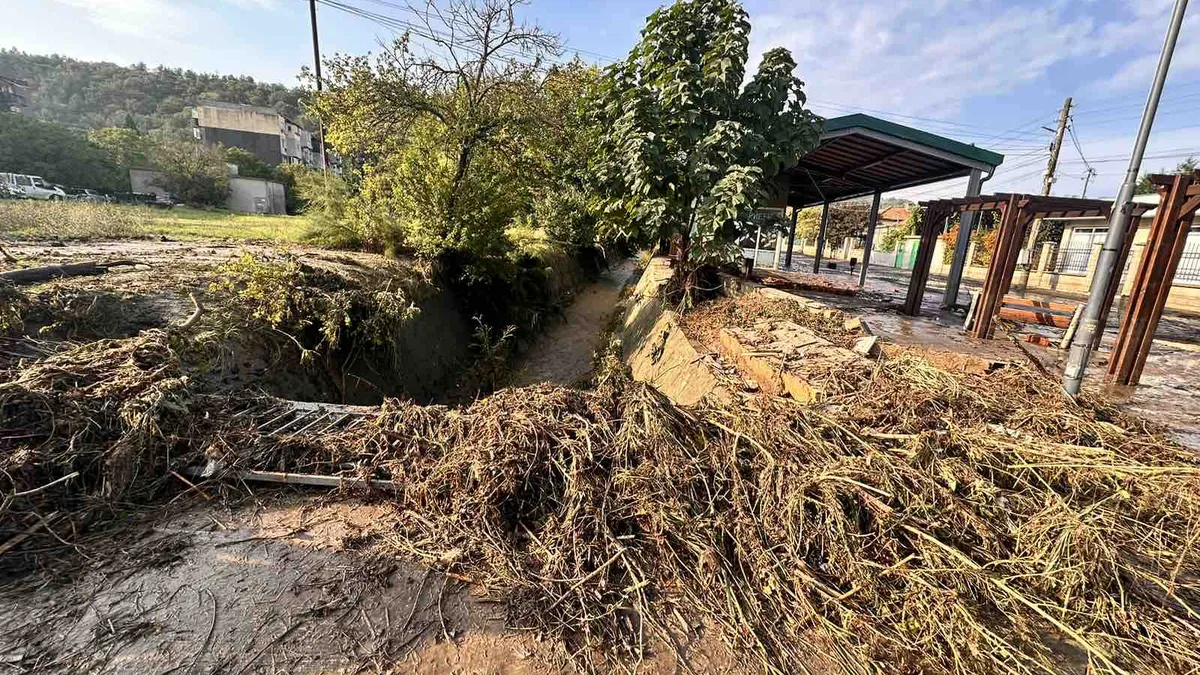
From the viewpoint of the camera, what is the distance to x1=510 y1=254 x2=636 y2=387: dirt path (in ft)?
30.7

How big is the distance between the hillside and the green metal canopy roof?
7892cm

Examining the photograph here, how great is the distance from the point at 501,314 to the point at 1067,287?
21.8 metres

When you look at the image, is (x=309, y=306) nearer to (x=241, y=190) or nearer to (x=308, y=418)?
(x=308, y=418)

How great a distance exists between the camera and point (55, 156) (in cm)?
2681

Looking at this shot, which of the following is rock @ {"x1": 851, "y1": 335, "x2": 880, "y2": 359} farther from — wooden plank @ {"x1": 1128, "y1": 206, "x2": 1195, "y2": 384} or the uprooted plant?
the uprooted plant

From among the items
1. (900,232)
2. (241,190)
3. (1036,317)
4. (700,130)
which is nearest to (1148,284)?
(1036,317)

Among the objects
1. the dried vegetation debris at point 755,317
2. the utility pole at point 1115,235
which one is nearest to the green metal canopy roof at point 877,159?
the dried vegetation debris at point 755,317

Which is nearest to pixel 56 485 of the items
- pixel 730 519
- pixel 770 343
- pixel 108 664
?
pixel 108 664

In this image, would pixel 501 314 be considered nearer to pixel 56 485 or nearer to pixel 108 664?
pixel 56 485

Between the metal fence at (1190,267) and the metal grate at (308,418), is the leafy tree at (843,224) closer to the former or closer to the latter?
the metal fence at (1190,267)

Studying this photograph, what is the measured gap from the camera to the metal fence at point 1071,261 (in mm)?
17266

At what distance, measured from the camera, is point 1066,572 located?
2.15m

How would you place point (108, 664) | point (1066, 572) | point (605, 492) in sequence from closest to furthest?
point (108, 664) < point (1066, 572) < point (605, 492)

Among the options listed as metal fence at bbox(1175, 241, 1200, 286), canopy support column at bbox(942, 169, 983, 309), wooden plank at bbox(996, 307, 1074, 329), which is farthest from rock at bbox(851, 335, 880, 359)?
metal fence at bbox(1175, 241, 1200, 286)
